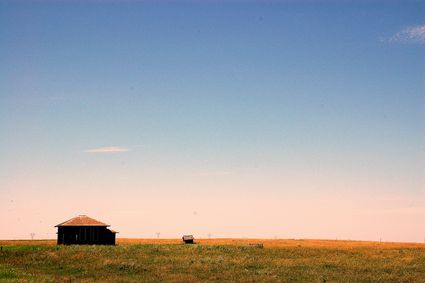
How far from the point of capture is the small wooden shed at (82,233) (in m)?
69.1

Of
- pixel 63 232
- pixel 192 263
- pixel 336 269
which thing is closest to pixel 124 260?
pixel 192 263

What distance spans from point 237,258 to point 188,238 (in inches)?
1008

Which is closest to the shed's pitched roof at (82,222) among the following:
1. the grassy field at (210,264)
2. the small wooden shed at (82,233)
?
the small wooden shed at (82,233)

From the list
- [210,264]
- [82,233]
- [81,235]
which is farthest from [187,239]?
[210,264]

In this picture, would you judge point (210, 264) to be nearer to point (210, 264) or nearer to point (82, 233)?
point (210, 264)

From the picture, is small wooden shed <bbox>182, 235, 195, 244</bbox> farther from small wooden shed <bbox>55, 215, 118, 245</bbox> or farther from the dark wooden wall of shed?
the dark wooden wall of shed

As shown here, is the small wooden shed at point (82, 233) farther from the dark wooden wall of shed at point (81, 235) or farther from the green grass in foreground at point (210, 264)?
the green grass in foreground at point (210, 264)

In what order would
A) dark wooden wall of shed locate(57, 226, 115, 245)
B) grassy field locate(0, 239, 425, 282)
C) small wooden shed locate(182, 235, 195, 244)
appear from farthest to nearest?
small wooden shed locate(182, 235, 195, 244)
dark wooden wall of shed locate(57, 226, 115, 245)
grassy field locate(0, 239, 425, 282)

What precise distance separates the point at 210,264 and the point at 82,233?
28.9 m

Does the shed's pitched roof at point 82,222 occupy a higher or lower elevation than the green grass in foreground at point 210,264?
higher

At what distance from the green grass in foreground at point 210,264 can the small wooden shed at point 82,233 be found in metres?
11.9

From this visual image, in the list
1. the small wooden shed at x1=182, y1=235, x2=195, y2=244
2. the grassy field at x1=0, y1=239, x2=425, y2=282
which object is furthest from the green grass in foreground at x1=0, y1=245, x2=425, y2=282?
the small wooden shed at x1=182, y1=235, x2=195, y2=244

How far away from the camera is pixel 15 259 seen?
163 ft

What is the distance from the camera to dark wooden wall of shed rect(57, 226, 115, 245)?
226 ft
